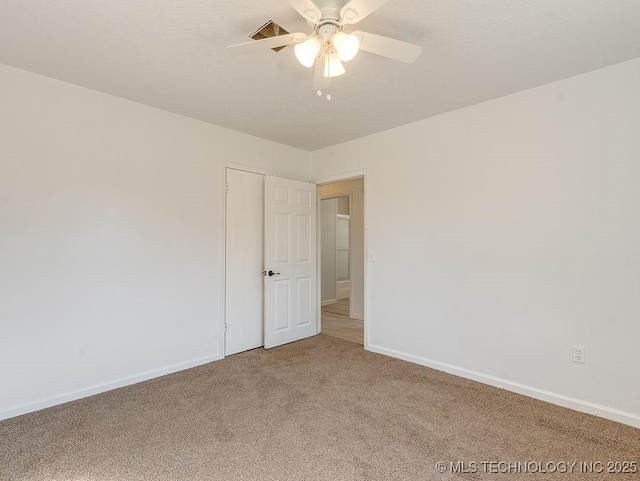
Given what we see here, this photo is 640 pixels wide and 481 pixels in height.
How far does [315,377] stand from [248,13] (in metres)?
2.81

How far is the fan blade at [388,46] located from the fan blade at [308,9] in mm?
228

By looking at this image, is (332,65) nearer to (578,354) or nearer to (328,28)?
(328,28)

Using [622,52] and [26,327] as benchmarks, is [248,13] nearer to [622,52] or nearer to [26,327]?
[622,52]

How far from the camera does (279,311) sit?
3.92m

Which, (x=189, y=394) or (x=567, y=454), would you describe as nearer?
(x=567, y=454)

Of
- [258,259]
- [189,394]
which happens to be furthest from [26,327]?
[258,259]

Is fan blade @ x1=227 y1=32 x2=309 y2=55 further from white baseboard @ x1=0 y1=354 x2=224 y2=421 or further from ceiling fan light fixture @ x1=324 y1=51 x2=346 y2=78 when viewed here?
white baseboard @ x1=0 y1=354 x2=224 y2=421

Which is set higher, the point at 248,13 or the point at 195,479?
the point at 248,13

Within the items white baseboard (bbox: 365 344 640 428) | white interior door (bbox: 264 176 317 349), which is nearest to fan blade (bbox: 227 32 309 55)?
white interior door (bbox: 264 176 317 349)

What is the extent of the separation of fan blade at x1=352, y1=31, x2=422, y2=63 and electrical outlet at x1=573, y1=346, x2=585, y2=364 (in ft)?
7.77

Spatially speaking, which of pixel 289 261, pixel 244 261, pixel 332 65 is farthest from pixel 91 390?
pixel 332 65

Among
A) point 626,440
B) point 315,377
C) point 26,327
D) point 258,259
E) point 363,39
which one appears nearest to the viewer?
point 363,39

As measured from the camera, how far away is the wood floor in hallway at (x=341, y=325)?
14.3 ft

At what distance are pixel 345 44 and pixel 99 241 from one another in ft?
7.99
